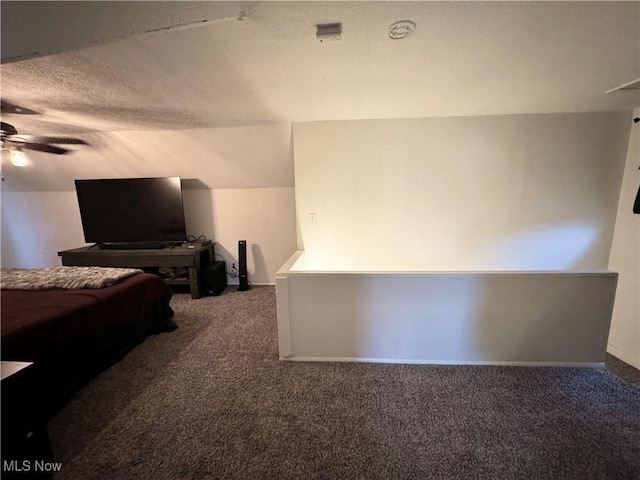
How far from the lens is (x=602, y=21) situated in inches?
47.7

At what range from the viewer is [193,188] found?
149 inches

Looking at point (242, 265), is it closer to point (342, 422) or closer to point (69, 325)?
point (69, 325)

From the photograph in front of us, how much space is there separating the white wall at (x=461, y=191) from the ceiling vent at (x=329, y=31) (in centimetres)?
134

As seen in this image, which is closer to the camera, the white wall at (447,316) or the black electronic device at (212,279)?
the white wall at (447,316)

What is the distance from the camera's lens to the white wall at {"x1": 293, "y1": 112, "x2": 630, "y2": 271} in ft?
7.84

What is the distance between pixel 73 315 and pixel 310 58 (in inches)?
87.3

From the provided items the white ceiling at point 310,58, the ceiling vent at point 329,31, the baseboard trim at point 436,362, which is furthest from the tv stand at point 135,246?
the ceiling vent at point 329,31

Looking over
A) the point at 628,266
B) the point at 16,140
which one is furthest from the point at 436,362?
the point at 16,140

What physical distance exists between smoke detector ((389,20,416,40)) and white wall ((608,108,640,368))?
245 centimetres

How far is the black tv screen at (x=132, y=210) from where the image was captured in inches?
134

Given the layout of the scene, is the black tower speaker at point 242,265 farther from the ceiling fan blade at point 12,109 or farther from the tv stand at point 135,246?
the ceiling fan blade at point 12,109
